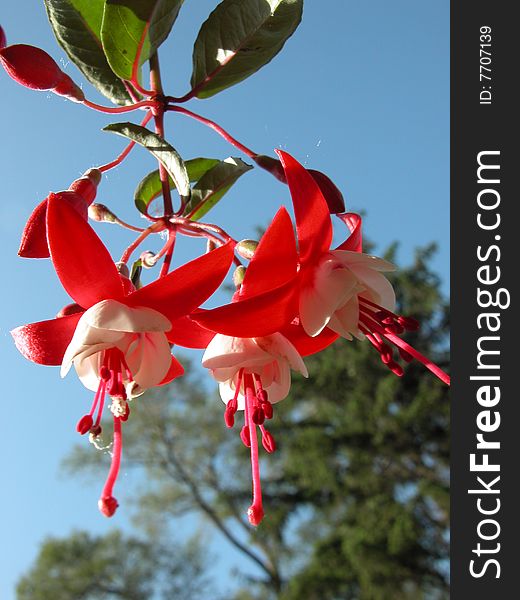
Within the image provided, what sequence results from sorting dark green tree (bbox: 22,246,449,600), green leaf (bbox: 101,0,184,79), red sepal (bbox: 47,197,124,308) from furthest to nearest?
dark green tree (bbox: 22,246,449,600)
green leaf (bbox: 101,0,184,79)
red sepal (bbox: 47,197,124,308)

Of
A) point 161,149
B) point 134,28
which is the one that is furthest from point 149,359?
point 134,28

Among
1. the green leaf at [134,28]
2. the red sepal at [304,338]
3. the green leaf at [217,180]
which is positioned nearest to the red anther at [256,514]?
the red sepal at [304,338]

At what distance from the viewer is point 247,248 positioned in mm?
451

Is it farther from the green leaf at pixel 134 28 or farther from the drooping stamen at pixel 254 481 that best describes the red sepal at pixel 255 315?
the green leaf at pixel 134 28

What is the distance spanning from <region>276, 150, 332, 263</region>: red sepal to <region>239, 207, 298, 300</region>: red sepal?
24 mm

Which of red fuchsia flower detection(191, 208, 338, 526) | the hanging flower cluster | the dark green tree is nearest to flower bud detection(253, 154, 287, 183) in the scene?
the hanging flower cluster

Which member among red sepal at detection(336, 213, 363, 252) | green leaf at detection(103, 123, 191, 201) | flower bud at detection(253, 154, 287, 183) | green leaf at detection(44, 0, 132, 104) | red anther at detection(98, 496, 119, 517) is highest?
green leaf at detection(44, 0, 132, 104)

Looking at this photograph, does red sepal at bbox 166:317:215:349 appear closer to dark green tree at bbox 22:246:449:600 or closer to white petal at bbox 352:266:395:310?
white petal at bbox 352:266:395:310

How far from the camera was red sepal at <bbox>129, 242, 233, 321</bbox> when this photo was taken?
376mm

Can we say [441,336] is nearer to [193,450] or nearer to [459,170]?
[193,450]

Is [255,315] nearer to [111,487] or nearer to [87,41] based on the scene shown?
[111,487]

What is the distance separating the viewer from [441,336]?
6.21m

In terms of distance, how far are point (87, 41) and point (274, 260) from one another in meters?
0.27

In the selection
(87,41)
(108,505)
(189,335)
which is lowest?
(108,505)
